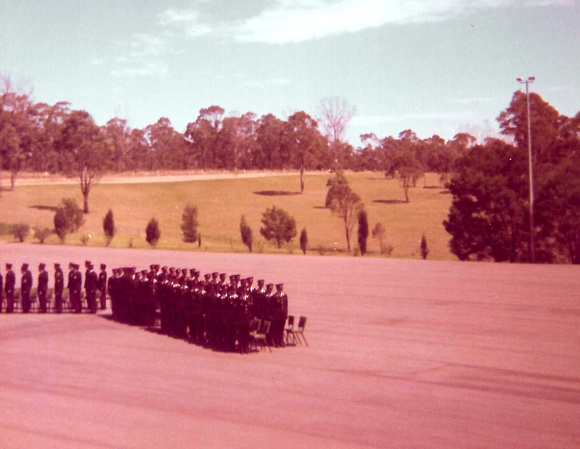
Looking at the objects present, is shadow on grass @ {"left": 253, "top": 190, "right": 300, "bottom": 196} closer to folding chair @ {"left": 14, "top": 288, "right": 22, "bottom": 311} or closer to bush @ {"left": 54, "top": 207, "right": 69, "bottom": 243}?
bush @ {"left": 54, "top": 207, "right": 69, "bottom": 243}

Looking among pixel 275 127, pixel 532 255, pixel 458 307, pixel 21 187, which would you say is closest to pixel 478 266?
pixel 532 255

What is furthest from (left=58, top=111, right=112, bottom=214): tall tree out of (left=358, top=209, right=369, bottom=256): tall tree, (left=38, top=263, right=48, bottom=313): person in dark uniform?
(left=38, top=263, right=48, bottom=313): person in dark uniform

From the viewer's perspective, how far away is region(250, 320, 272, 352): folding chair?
14.0 metres

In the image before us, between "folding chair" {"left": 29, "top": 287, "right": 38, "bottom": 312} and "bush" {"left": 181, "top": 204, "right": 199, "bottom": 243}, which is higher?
"bush" {"left": 181, "top": 204, "right": 199, "bottom": 243}

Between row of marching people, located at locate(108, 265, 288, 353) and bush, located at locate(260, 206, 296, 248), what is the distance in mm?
30538

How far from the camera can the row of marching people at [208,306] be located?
545 inches

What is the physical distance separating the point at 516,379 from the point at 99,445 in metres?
6.88

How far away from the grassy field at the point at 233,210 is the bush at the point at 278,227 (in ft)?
3.16

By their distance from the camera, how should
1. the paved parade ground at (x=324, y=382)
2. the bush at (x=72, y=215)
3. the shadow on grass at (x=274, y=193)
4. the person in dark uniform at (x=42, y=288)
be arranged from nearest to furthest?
the paved parade ground at (x=324, y=382) < the person in dark uniform at (x=42, y=288) < the bush at (x=72, y=215) < the shadow on grass at (x=274, y=193)

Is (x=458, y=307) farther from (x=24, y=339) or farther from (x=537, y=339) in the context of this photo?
(x=24, y=339)

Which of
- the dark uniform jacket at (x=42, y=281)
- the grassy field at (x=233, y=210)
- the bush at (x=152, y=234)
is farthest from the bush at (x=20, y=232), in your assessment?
the dark uniform jacket at (x=42, y=281)

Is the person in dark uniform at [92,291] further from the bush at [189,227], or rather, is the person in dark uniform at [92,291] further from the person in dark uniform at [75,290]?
the bush at [189,227]

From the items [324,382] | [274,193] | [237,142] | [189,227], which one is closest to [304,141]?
[274,193]

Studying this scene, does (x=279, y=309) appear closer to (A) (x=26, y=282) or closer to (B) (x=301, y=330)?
(B) (x=301, y=330)
